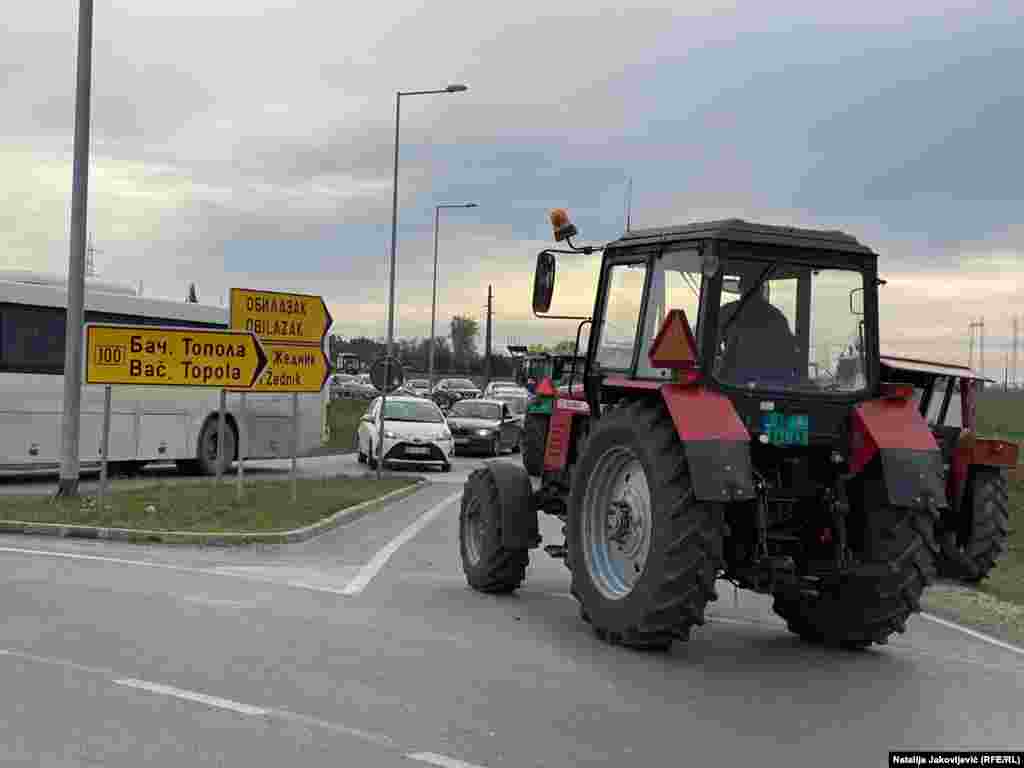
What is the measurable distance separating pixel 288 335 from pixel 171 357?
2.09 metres

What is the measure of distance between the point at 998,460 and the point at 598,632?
4.92 meters

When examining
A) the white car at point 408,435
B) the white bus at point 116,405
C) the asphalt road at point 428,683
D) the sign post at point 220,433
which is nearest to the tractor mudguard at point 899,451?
the asphalt road at point 428,683

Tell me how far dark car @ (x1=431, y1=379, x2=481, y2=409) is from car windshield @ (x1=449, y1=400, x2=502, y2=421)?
20.2 metres

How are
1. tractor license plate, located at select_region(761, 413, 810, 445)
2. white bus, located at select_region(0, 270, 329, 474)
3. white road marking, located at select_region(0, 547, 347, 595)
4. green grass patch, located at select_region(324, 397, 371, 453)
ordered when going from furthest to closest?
green grass patch, located at select_region(324, 397, 371, 453) → white bus, located at select_region(0, 270, 329, 474) → white road marking, located at select_region(0, 547, 347, 595) → tractor license plate, located at select_region(761, 413, 810, 445)

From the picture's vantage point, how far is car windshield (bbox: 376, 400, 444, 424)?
32.0m

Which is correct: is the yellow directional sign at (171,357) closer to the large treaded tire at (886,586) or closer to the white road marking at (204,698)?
the white road marking at (204,698)

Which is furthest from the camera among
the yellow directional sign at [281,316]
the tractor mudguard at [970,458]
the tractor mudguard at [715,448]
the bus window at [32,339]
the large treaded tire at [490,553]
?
the bus window at [32,339]

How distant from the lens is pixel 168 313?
2658 centimetres

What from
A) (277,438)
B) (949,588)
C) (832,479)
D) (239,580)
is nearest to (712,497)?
(832,479)

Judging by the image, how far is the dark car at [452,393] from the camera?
63816 mm

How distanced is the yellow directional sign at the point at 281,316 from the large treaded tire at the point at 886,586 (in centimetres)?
1188

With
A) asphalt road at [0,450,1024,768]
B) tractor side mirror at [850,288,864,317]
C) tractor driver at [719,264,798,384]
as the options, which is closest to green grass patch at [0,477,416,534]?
asphalt road at [0,450,1024,768]

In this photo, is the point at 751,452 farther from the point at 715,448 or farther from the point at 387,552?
the point at 387,552

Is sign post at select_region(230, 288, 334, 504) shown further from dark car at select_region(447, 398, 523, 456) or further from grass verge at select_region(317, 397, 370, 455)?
dark car at select_region(447, 398, 523, 456)
